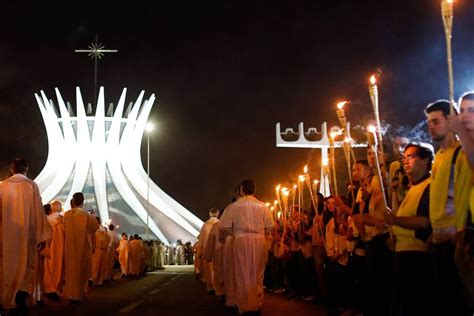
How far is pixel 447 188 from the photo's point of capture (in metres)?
5.13

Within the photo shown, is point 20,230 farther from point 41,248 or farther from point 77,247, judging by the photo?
point 77,247

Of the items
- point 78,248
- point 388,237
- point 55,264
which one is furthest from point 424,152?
point 55,264

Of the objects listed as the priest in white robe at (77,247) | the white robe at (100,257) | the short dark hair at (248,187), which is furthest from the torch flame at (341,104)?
the white robe at (100,257)

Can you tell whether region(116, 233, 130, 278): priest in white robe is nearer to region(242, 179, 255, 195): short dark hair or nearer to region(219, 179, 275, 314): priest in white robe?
region(219, 179, 275, 314): priest in white robe

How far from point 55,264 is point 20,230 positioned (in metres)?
4.28

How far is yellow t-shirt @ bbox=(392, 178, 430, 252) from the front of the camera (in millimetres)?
5914

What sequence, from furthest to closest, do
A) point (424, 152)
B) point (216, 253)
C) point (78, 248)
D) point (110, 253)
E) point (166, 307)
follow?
point (110, 253), point (216, 253), point (78, 248), point (166, 307), point (424, 152)

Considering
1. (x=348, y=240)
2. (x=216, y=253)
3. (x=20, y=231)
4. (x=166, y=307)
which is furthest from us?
(x=216, y=253)

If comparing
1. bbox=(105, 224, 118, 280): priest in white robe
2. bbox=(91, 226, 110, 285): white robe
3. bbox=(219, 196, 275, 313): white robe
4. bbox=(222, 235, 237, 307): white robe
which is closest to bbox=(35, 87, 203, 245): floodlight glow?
bbox=(105, 224, 118, 280): priest in white robe

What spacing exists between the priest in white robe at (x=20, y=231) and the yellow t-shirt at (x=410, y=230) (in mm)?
5849

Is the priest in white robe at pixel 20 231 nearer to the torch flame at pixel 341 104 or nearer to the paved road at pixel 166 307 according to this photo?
the paved road at pixel 166 307

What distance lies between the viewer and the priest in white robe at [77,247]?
13.8m

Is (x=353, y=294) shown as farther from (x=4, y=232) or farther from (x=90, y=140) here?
(x=90, y=140)

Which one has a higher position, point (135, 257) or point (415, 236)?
point (415, 236)
